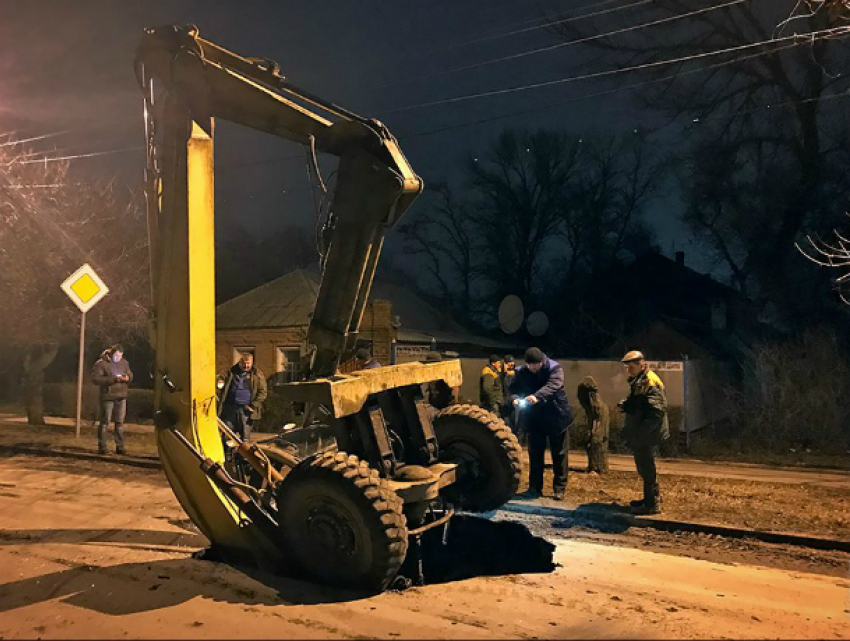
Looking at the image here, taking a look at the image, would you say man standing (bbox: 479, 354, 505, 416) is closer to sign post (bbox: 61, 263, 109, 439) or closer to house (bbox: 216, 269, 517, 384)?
house (bbox: 216, 269, 517, 384)

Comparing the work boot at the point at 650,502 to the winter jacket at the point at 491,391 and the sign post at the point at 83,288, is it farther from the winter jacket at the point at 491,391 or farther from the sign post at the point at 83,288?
the sign post at the point at 83,288

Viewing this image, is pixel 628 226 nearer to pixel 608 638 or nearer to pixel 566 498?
pixel 566 498

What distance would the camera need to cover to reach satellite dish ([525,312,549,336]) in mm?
33531

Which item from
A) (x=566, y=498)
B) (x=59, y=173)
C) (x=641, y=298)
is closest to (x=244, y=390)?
(x=566, y=498)

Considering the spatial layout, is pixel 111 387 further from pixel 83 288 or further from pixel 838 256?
pixel 838 256

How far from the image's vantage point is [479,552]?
6.59 metres

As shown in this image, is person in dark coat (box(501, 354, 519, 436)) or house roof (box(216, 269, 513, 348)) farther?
house roof (box(216, 269, 513, 348))

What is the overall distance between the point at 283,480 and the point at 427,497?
1154 millimetres

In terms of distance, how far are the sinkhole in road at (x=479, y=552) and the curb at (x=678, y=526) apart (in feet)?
2.77

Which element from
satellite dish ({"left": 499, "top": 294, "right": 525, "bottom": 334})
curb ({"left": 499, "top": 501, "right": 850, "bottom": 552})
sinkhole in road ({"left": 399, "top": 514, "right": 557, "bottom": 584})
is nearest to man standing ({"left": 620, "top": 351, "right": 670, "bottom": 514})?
curb ({"left": 499, "top": 501, "right": 850, "bottom": 552})

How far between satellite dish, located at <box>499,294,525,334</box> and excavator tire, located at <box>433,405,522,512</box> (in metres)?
27.8

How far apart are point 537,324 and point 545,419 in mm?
24997

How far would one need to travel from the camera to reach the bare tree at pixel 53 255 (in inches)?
687

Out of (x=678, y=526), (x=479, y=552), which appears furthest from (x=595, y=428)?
(x=479, y=552)
